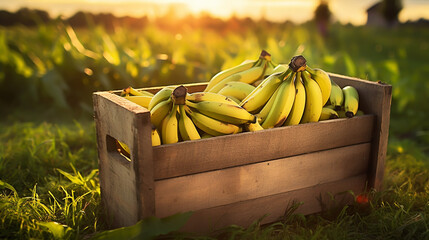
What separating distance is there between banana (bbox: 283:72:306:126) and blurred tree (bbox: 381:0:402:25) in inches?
1076

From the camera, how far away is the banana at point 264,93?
2.08 m

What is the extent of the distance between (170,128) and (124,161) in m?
0.23

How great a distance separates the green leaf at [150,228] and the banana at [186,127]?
32 centimetres

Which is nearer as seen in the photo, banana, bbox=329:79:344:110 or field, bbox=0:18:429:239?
field, bbox=0:18:429:239

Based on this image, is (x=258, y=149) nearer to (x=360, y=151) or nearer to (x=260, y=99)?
(x=260, y=99)

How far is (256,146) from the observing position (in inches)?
74.9

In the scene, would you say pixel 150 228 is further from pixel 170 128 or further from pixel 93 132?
pixel 93 132

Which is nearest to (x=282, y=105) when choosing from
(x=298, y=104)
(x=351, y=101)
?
(x=298, y=104)

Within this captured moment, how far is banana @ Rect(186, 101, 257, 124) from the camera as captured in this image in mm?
1853

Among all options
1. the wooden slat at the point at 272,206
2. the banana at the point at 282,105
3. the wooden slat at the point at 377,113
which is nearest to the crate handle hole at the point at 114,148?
the wooden slat at the point at 272,206

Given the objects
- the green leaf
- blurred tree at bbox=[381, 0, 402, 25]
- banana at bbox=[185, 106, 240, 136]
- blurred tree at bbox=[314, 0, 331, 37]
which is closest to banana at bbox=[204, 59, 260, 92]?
banana at bbox=[185, 106, 240, 136]

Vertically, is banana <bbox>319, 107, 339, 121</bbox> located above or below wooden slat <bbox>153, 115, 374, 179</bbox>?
above

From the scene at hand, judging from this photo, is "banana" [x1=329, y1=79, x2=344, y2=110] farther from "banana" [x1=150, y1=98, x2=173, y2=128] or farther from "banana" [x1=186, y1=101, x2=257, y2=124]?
"banana" [x1=150, y1=98, x2=173, y2=128]

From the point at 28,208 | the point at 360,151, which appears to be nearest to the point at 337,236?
the point at 360,151
